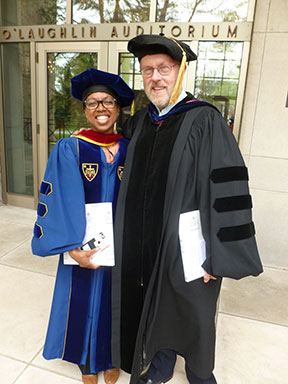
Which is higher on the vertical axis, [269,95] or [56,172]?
[269,95]

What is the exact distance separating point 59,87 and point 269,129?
117 inches

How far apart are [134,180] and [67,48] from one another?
323cm

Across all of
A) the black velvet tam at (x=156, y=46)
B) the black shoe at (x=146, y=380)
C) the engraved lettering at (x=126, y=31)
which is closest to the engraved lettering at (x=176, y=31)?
the engraved lettering at (x=126, y=31)

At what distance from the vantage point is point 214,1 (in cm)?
347

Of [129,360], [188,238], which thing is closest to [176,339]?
[129,360]

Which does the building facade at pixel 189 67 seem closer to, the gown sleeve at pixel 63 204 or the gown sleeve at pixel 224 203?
the gown sleeve at pixel 224 203

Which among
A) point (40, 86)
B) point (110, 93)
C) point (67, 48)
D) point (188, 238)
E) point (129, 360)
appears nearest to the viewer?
point (188, 238)

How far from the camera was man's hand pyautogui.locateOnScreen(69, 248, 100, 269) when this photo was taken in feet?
5.45

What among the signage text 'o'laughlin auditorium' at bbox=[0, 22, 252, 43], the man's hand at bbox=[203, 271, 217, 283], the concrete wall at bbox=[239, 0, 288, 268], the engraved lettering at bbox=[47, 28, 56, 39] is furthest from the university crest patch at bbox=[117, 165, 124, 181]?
the engraved lettering at bbox=[47, 28, 56, 39]

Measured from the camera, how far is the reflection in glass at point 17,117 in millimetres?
4496

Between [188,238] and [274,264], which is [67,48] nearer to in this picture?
[188,238]

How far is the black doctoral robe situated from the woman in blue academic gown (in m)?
0.10

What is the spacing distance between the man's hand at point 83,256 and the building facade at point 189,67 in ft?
8.00

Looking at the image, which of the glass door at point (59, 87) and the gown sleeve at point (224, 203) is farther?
the glass door at point (59, 87)
